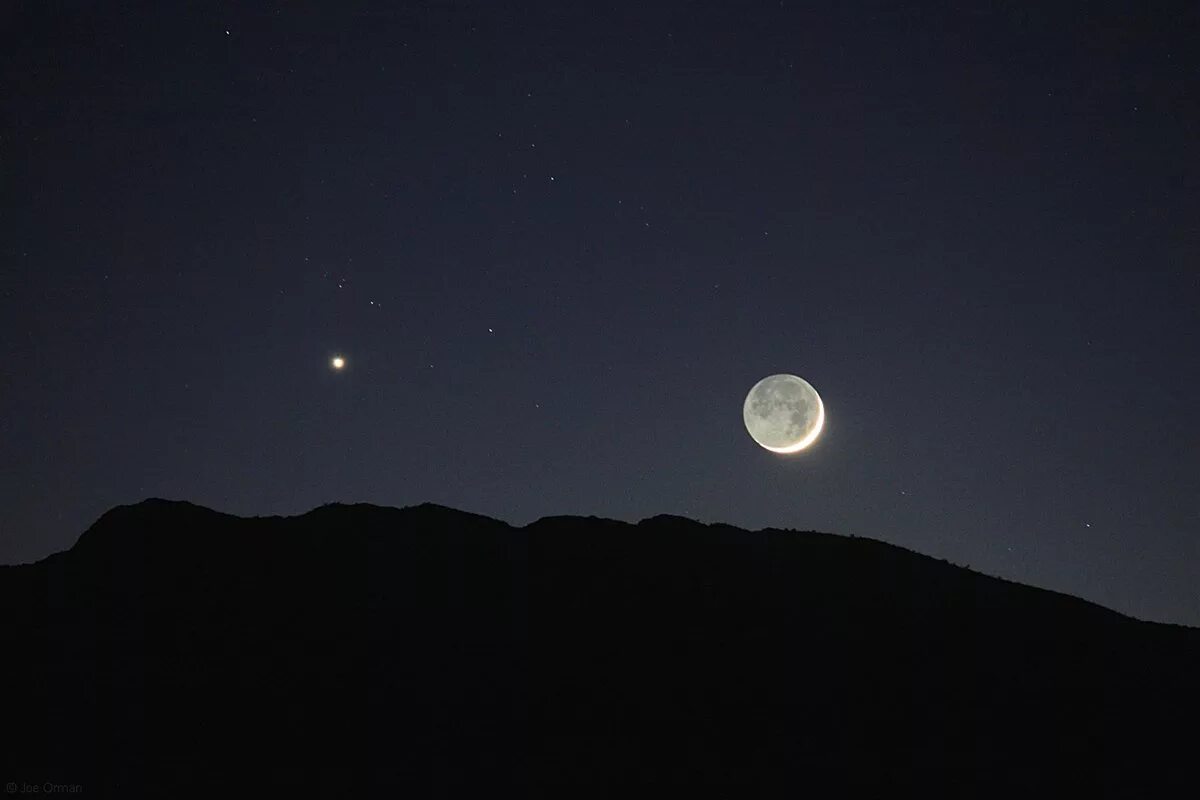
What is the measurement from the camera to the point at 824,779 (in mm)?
22734

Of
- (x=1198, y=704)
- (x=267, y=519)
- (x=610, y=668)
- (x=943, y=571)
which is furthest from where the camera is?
(x=943, y=571)

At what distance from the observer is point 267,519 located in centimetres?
3070

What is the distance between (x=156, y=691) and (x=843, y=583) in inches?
1072

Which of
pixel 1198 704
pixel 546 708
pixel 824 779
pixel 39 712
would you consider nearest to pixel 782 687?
pixel 824 779

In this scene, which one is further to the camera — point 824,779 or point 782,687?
point 782,687

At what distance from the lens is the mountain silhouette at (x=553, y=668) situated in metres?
22.3

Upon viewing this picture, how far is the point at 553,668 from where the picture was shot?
1019 inches

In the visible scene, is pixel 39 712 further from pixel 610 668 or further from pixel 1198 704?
pixel 1198 704

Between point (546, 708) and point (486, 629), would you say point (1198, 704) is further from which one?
point (486, 629)

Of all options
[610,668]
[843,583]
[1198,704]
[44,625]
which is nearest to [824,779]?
[610,668]

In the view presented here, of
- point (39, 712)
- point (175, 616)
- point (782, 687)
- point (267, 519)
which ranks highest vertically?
point (267, 519)

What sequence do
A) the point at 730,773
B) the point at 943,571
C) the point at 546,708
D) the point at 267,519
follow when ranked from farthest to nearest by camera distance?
the point at 943,571 < the point at 267,519 < the point at 546,708 < the point at 730,773

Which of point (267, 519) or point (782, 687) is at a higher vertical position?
point (267, 519)

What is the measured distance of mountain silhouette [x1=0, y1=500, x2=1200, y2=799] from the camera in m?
22.3
